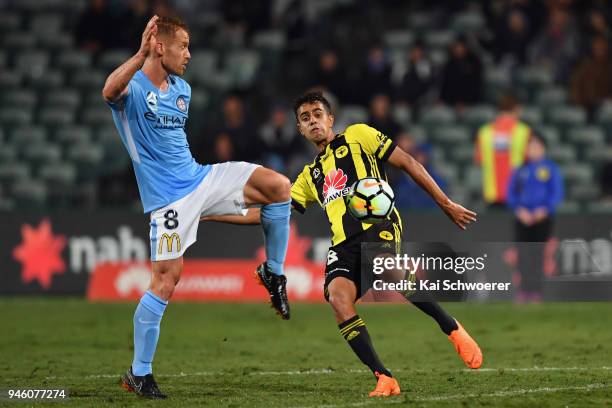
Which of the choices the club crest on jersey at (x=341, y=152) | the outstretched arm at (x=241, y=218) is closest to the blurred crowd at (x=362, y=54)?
the outstretched arm at (x=241, y=218)

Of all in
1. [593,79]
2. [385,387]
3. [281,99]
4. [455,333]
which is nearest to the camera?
[385,387]

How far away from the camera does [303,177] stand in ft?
27.4

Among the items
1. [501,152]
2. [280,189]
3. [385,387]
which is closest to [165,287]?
[280,189]

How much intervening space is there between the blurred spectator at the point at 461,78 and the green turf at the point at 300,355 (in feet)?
15.0

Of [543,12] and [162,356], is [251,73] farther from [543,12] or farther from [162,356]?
[162,356]

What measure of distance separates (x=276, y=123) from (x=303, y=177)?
8.67 metres

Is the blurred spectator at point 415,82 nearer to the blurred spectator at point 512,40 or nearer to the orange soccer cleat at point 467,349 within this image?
the blurred spectator at point 512,40

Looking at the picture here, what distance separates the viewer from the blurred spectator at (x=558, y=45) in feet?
62.0

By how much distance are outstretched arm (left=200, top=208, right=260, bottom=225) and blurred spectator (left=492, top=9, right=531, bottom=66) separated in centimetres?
1145

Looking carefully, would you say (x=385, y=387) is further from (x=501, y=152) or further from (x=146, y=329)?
(x=501, y=152)

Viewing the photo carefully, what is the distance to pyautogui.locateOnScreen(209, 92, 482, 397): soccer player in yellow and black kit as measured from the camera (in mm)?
7707

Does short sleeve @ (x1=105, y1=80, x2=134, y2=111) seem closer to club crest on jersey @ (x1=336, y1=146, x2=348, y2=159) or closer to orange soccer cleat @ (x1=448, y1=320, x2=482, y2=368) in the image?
club crest on jersey @ (x1=336, y1=146, x2=348, y2=159)

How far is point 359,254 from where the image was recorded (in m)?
7.91

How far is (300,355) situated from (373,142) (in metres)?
3.03
